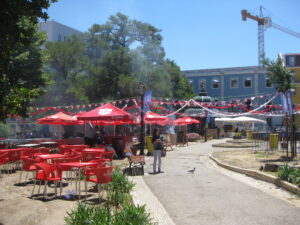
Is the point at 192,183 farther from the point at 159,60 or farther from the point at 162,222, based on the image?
the point at 159,60

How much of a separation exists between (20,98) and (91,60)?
39537mm

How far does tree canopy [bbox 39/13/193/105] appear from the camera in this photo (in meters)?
38.8

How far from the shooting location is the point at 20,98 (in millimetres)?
5898

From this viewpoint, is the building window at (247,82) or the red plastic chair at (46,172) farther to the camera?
the building window at (247,82)

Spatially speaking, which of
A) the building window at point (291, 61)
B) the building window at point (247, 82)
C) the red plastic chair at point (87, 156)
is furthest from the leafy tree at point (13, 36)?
the building window at point (291, 61)

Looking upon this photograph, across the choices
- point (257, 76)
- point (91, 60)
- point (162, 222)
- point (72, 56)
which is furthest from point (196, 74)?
point (162, 222)

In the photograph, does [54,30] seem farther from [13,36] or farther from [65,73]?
[13,36]

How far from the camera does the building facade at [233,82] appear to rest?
176 feet

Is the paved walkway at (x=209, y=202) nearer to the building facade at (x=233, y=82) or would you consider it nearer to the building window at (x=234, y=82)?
the building facade at (x=233, y=82)

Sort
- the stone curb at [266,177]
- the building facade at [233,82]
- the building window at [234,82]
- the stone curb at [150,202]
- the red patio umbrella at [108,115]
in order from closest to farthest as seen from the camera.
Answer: the stone curb at [150,202]
the stone curb at [266,177]
the red patio umbrella at [108,115]
the building facade at [233,82]
the building window at [234,82]

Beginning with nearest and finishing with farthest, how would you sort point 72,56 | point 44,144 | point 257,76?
point 44,144
point 72,56
point 257,76

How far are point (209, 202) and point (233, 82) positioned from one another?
49.6 meters

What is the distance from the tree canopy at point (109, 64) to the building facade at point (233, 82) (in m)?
14.0

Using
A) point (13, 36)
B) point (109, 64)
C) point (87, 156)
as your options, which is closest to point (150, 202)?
point (87, 156)
